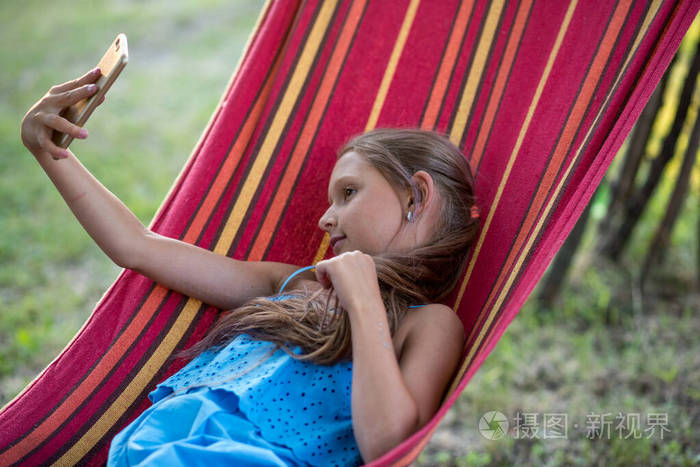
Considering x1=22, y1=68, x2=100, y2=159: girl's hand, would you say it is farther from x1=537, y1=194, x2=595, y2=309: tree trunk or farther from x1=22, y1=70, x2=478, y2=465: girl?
x1=537, y1=194, x2=595, y2=309: tree trunk

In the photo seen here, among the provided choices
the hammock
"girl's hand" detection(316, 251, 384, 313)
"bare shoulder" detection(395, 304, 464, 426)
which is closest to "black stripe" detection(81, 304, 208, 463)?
the hammock

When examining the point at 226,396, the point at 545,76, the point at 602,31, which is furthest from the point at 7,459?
the point at 602,31

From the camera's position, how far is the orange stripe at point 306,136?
1856mm

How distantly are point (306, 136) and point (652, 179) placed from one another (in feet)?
5.30

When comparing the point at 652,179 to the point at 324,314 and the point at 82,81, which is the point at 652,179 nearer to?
the point at 324,314

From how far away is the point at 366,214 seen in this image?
60.8 inches

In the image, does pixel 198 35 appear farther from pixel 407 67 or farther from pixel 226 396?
pixel 226 396

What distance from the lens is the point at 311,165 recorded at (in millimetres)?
1948

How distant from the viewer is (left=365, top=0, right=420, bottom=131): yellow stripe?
2004 millimetres

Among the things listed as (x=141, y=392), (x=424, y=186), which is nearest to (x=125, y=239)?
(x=141, y=392)

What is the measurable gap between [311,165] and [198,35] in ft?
18.1

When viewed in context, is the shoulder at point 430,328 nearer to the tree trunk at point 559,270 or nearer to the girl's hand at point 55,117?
the girl's hand at point 55,117

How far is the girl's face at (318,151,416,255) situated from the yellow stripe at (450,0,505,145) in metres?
0.45

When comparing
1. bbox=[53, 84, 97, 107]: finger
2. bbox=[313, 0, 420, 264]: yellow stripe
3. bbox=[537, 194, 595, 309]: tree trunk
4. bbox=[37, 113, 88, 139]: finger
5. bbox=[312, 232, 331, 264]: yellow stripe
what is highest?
bbox=[313, 0, 420, 264]: yellow stripe
